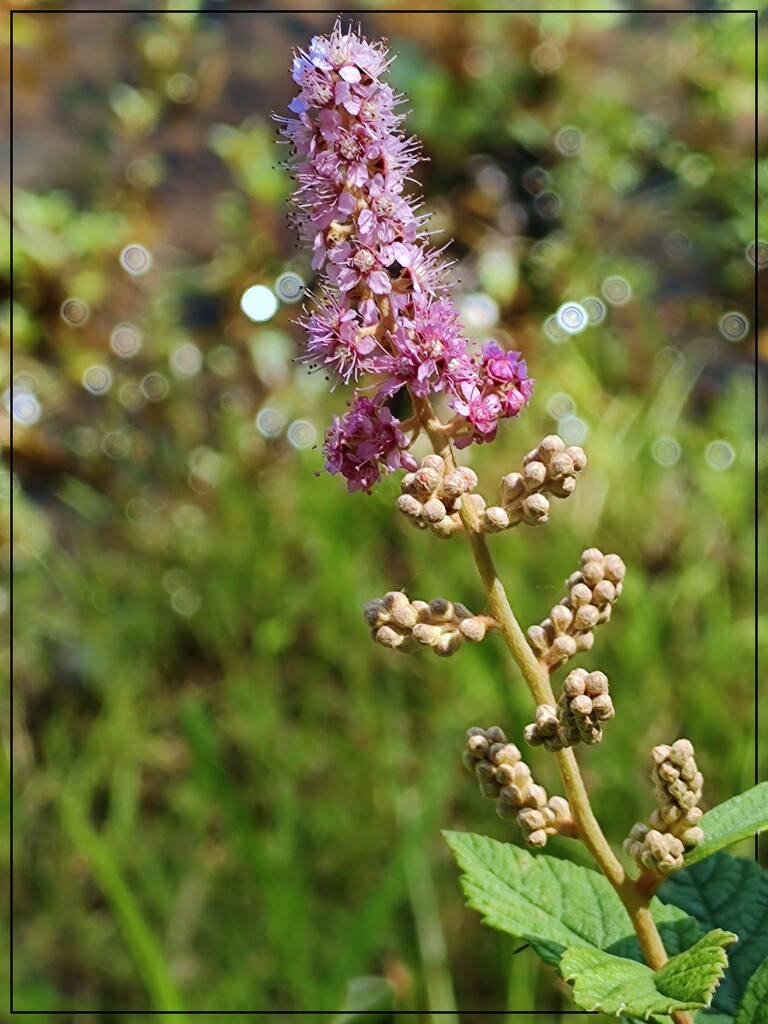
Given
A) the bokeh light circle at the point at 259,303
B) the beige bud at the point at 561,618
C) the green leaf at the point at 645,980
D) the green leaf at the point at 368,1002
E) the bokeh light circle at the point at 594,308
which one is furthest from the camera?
the bokeh light circle at the point at 259,303

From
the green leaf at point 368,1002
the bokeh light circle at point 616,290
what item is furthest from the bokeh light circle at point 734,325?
the green leaf at point 368,1002

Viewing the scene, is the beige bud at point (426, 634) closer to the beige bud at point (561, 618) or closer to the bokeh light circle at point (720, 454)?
the beige bud at point (561, 618)

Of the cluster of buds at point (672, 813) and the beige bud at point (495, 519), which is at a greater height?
the beige bud at point (495, 519)

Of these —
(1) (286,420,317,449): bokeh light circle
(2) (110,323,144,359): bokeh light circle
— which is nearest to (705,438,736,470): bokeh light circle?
(1) (286,420,317,449): bokeh light circle

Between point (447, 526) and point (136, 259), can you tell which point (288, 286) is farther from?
point (447, 526)

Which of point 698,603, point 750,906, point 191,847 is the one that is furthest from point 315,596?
point 750,906

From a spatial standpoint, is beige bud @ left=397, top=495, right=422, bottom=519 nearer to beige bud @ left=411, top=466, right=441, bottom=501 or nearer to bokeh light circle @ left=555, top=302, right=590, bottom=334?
beige bud @ left=411, top=466, right=441, bottom=501
